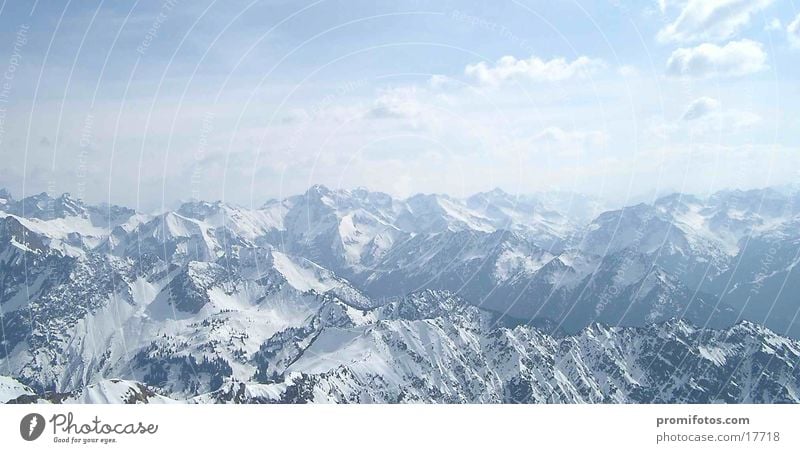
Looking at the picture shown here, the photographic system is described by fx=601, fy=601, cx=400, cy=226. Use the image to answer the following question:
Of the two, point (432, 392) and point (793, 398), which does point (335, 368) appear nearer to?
point (432, 392)

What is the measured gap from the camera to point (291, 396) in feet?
468

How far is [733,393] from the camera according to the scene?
18750 cm
